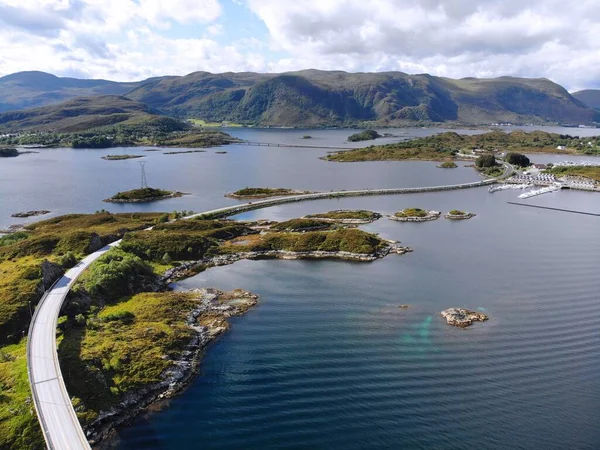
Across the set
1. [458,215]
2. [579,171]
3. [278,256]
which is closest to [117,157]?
→ [278,256]

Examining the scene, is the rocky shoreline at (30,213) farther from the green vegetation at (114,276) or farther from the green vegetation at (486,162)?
the green vegetation at (486,162)

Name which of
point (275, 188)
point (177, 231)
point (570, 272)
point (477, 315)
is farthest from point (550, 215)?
point (177, 231)

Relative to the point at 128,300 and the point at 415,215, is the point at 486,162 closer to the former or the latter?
the point at 415,215

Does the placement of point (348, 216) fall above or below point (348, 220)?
above

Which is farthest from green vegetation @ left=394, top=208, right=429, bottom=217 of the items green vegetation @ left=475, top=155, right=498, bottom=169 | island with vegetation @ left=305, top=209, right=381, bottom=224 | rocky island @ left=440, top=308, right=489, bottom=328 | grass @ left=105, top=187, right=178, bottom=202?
green vegetation @ left=475, top=155, right=498, bottom=169

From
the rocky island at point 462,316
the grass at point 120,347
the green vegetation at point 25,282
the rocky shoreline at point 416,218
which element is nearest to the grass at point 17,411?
the green vegetation at point 25,282

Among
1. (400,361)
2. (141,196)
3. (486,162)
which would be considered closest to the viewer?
(400,361)
